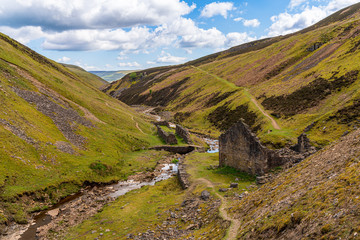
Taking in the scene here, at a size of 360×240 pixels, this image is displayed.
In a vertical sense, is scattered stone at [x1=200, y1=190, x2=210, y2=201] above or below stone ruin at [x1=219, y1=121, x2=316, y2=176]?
below

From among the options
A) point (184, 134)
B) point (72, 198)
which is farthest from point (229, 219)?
point (184, 134)

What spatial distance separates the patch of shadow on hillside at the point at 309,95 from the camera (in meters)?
70.5

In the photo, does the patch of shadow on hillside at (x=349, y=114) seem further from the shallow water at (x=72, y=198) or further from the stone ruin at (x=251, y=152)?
the shallow water at (x=72, y=198)

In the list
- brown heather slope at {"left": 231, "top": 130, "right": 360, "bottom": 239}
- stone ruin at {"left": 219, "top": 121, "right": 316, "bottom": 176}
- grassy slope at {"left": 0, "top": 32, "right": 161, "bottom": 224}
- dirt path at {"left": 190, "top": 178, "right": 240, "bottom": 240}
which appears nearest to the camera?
brown heather slope at {"left": 231, "top": 130, "right": 360, "bottom": 239}

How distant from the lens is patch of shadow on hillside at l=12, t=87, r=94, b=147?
54312mm

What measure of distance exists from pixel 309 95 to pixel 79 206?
70.3 meters

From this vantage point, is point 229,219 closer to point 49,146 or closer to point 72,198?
point 72,198

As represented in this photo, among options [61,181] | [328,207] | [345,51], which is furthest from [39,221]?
[345,51]

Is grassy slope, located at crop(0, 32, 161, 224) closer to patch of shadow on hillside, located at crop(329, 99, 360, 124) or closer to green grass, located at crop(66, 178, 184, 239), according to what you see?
green grass, located at crop(66, 178, 184, 239)

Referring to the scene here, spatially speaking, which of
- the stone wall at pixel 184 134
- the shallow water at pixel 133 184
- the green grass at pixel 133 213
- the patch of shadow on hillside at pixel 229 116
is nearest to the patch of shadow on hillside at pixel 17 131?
the shallow water at pixel 133 184

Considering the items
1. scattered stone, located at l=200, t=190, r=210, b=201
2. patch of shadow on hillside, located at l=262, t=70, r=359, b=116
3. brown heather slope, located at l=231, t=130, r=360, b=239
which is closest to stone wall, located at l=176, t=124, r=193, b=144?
patch of shadow on hillside, located at l=262, t=70, r=359, b=116

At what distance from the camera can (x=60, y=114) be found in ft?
196

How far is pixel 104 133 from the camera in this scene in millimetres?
62781

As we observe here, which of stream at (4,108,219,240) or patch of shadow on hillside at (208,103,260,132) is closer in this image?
stream at (4,108,219,240)
